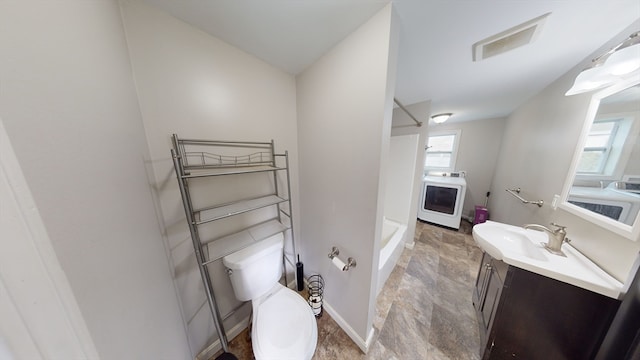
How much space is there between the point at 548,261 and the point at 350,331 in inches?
53.2

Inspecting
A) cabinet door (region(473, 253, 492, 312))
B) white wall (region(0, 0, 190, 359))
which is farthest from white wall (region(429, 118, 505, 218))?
white wall (region(0, 0, 190, 359))

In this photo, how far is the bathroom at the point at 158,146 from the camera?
35cm

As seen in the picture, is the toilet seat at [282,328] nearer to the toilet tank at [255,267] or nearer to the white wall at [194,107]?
the toilet tank at [255,267]

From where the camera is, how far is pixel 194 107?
97cm

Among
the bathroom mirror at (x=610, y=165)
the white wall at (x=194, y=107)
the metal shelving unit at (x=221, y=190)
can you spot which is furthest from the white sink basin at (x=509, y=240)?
the white wall at (x=194, y=107)

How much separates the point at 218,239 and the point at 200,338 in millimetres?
709

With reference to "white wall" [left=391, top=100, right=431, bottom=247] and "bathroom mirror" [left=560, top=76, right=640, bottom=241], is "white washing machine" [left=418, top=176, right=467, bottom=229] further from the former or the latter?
"bathroom mirror" [left=560, top=76, right=640, bottom=241]

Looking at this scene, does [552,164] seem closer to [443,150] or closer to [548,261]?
[548,261]

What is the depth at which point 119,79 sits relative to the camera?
0.67 m

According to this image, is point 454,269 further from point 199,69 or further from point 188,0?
point 188,0

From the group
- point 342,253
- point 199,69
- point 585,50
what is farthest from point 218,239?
point 585,50

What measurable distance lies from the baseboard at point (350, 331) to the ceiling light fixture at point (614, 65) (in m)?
2.10

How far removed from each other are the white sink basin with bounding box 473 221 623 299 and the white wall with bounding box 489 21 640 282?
0.06 meters

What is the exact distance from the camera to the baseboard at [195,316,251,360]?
1180 mm
